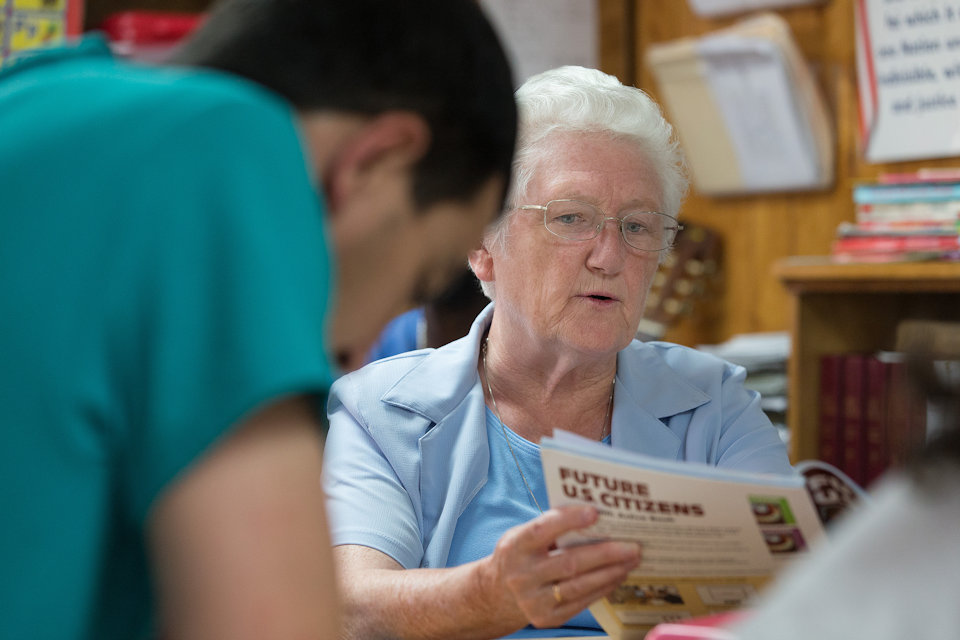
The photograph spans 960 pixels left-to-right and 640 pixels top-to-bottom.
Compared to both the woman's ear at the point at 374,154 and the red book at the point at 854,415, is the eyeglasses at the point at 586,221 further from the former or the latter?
the red book at the point at 854,415

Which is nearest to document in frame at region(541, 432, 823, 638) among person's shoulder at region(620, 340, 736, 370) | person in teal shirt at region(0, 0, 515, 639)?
person in teal shirt at region(0, 0, 515, 639)

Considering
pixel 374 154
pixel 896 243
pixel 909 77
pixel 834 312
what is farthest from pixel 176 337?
pixel 909 77

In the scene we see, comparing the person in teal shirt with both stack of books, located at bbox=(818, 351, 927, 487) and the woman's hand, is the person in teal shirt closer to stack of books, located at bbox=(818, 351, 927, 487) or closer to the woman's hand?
the woman's hand

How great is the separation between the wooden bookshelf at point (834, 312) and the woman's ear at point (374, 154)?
214 cm

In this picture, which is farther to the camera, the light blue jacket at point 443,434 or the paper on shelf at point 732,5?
the paper on shelf at point 732,5

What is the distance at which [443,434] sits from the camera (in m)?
1.48

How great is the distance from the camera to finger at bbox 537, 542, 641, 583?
99 cm

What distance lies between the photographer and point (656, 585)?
1021mm

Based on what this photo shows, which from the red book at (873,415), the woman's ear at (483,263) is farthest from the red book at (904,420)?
the red book at (873,415)

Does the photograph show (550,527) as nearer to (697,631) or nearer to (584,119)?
(697,631)

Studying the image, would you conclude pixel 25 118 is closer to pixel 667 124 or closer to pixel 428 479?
pixel 428 479

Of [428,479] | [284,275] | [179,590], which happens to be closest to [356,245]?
[284,275]

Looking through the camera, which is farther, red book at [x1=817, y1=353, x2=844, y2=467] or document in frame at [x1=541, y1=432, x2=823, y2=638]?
red book at [x1=817, y1=353, x2=844, y2=467]

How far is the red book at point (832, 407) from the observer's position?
2.74m
